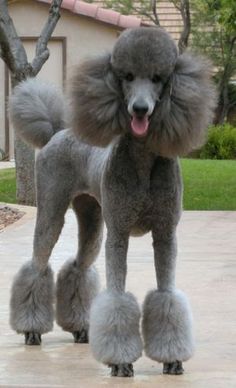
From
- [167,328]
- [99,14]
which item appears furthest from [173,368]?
[99,14]

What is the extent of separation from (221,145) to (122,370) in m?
20.6

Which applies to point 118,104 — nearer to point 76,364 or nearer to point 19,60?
point 76,364

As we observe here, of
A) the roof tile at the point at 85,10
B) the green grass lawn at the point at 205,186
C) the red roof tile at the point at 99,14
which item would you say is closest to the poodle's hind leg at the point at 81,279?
the green grass lawn at the point at 205,186

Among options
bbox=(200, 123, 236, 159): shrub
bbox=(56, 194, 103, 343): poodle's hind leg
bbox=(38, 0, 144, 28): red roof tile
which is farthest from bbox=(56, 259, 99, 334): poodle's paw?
bbox=(200, 123, 236, 159): shrub

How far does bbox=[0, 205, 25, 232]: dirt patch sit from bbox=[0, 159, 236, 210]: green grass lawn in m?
1.68

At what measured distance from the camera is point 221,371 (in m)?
6.14

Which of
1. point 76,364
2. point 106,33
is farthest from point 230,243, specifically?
point 106,33

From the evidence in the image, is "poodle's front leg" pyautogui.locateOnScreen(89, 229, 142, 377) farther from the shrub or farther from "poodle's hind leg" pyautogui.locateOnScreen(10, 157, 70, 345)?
the shrub

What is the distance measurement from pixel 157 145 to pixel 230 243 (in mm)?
6460

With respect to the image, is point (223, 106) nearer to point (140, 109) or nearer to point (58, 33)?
point (58, 33)

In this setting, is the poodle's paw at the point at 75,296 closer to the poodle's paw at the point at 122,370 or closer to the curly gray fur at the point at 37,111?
the curly gray fur at the point at 37,111

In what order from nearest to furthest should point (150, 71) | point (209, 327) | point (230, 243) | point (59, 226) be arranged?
point (150, 71), point (59, 226), point (209, 327), point (230, 243)

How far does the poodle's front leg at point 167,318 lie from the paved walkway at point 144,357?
0.13m

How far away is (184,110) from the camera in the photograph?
566cm
